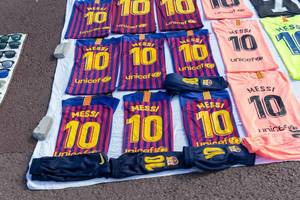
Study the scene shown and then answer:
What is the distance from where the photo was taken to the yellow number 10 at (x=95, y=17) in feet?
13.2

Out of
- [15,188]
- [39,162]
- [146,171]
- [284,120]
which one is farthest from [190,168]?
[15,188]

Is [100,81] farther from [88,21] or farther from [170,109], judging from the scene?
[88,21]

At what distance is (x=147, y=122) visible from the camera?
296 centimetres

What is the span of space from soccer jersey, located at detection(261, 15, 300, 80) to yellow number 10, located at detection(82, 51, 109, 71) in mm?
1731

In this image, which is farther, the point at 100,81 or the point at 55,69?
the point at 55,69

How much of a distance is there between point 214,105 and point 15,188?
1.78 m

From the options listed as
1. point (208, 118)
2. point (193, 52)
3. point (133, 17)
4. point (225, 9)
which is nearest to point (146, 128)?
point (208, 118)

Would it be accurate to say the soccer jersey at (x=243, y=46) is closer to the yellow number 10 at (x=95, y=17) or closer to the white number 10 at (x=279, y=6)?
the white number 10 at (x=279, y=6)

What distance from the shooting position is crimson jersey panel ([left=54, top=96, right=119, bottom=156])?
2.86 metres

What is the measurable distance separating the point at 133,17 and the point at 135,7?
0.19 m

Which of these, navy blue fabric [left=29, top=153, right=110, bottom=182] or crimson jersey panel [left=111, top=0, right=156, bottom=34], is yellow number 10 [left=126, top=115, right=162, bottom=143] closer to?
navy blue fabric [left=29, top=153, right=110, bottom=182]

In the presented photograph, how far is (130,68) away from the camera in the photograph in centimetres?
344

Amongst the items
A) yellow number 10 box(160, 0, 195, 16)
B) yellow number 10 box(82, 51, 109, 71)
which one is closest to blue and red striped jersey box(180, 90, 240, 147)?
yellow number 10 box(82, 51, 109, 71)

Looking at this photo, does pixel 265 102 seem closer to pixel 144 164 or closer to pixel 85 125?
pixel 144 164
